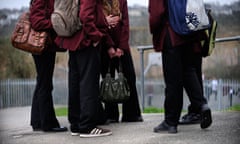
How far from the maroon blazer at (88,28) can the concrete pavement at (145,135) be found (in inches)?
29.5

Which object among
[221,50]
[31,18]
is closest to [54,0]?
[31,18]

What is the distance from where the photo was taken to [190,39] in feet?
14.6

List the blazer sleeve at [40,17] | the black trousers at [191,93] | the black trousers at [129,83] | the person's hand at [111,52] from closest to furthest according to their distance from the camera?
the black trousers at [191,93]
the blazer sleeve at [40,17]
the person's hand at [111,52]
the black trousers at [129,83]

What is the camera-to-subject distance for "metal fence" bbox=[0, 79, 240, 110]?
7165 mm

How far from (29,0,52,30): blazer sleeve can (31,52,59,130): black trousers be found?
0.85 feet

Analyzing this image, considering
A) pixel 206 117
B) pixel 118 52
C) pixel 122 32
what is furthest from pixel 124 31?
pixel 206 117

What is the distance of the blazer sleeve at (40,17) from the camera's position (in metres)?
4.80

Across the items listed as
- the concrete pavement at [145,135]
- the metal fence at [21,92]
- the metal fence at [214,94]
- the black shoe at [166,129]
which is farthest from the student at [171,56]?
the metal fence at [21,92]

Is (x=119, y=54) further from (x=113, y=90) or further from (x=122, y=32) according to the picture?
(x=113, y=90)

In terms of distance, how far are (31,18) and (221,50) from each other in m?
4.23

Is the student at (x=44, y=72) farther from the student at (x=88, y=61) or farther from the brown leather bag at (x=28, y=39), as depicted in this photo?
the student at (x=88, y=61)

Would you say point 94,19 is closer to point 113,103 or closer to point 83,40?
point 83,40

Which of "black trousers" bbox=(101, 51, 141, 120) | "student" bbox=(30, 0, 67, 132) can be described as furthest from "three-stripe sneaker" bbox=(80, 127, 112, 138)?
"black trousers" bbox=(101, 51, 141, 120)

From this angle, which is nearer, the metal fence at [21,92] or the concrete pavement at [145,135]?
the concrete pavement at [145,135]
